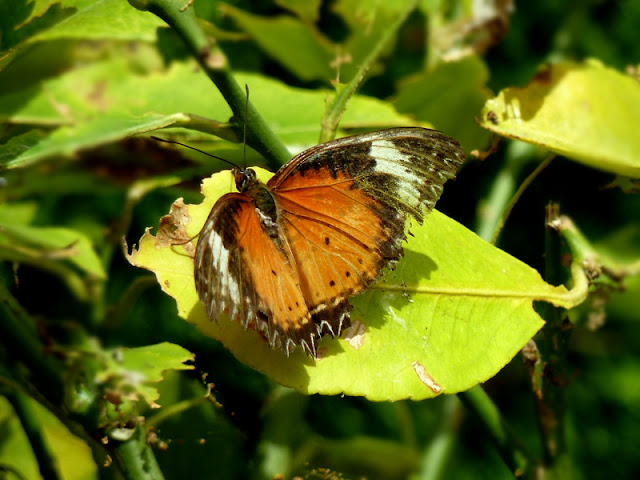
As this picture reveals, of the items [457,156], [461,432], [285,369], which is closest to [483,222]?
[457,156]

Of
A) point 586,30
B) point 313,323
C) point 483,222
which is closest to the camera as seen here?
point 313,323

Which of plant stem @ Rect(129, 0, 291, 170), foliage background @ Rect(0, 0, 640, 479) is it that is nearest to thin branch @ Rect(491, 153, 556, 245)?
foliage background @ Rect(0, 0, 640, 479)

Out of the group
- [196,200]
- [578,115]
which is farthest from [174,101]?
[578,115]

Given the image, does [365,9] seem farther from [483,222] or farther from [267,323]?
[267,323]

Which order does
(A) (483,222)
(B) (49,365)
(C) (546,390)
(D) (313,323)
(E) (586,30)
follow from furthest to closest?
(E) (586,30), (A) (483,222), (C) (546,390), (D) (313,323), (B) (49,365)

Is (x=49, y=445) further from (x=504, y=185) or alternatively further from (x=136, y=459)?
(x=504, y=185)

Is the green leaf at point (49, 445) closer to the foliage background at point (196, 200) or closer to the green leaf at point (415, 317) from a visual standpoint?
the foliage background at point (196, 200)

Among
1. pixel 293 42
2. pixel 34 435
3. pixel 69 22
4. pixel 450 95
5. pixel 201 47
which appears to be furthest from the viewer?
pixel 293 42
